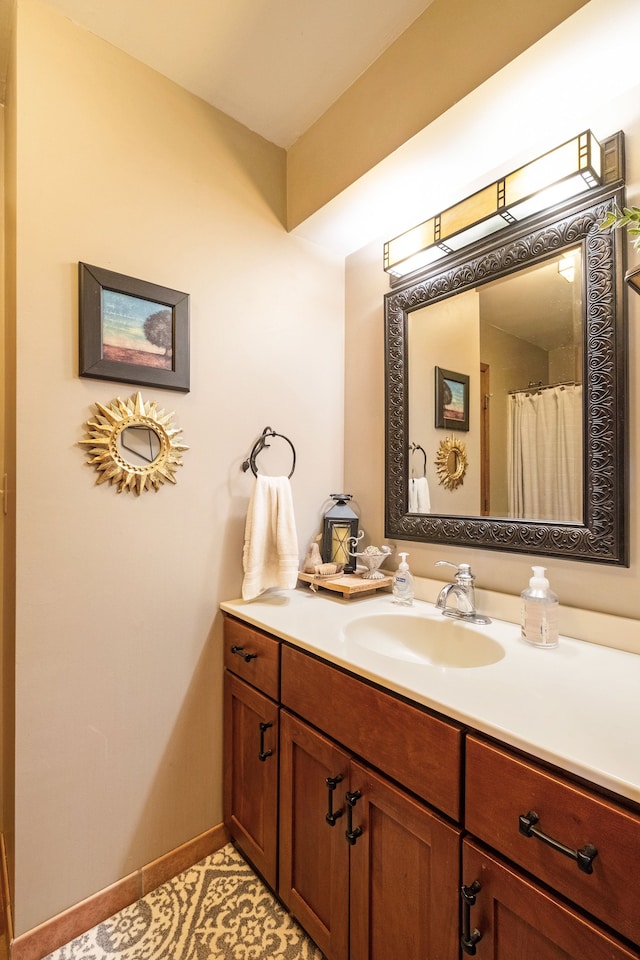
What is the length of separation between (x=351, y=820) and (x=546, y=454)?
3.40ft

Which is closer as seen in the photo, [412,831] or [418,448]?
[412,831]

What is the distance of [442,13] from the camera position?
115 cm

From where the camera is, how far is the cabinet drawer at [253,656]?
124cm

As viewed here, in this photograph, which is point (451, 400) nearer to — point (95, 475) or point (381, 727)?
point (381, 727)

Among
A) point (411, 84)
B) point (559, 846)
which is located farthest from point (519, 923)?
point (411, 84)

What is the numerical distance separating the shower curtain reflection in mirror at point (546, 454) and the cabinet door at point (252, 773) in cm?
94

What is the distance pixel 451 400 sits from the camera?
4.81 feet

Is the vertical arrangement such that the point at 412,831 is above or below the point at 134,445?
below

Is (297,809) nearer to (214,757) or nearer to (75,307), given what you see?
(214,757)

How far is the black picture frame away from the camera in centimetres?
121

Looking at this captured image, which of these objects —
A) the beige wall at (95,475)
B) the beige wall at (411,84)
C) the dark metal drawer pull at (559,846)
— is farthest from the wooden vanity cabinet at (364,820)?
the beige wall at (411,84)

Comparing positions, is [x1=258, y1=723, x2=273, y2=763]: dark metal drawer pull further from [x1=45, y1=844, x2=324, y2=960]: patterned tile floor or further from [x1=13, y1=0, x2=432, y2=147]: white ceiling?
[x1=13, y1=0, x2=432, y2=147]: white ceiling

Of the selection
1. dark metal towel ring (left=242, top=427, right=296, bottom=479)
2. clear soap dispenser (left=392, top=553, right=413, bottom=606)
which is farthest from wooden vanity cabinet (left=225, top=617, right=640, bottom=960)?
dark metal towel ring (left=242, top=427, right=296, bottom=479)

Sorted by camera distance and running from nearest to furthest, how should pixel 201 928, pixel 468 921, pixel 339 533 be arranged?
pixel 468 921
pixel 201 928
pixel 339 533
